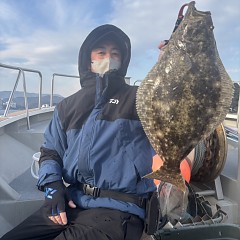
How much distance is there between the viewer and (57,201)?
2.36 meters

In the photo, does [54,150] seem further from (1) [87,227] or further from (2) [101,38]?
(2) [101,38]

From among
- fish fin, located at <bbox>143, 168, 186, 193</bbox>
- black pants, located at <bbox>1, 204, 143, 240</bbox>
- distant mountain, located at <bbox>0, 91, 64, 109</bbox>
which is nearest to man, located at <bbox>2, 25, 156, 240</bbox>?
black pants, located at <bbox>1, 204, 143, 240</bbox>

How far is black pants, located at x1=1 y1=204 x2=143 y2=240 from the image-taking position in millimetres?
2150

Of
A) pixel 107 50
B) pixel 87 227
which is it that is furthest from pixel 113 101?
pixel 87 227

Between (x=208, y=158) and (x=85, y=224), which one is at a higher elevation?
(x=208, y=158)

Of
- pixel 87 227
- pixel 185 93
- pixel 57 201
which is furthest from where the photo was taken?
pixel 57 201

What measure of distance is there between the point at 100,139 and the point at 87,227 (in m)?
0.67

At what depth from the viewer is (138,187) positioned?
7.79 ft

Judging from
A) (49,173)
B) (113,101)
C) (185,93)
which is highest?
(185,93)

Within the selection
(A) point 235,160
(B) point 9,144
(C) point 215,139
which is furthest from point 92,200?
(B) point 9,144

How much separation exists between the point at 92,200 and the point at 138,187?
14.9 inches

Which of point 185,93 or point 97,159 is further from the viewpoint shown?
point 97,159

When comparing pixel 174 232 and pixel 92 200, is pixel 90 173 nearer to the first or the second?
pixel 92 200

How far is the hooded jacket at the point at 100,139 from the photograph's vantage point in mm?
2355
